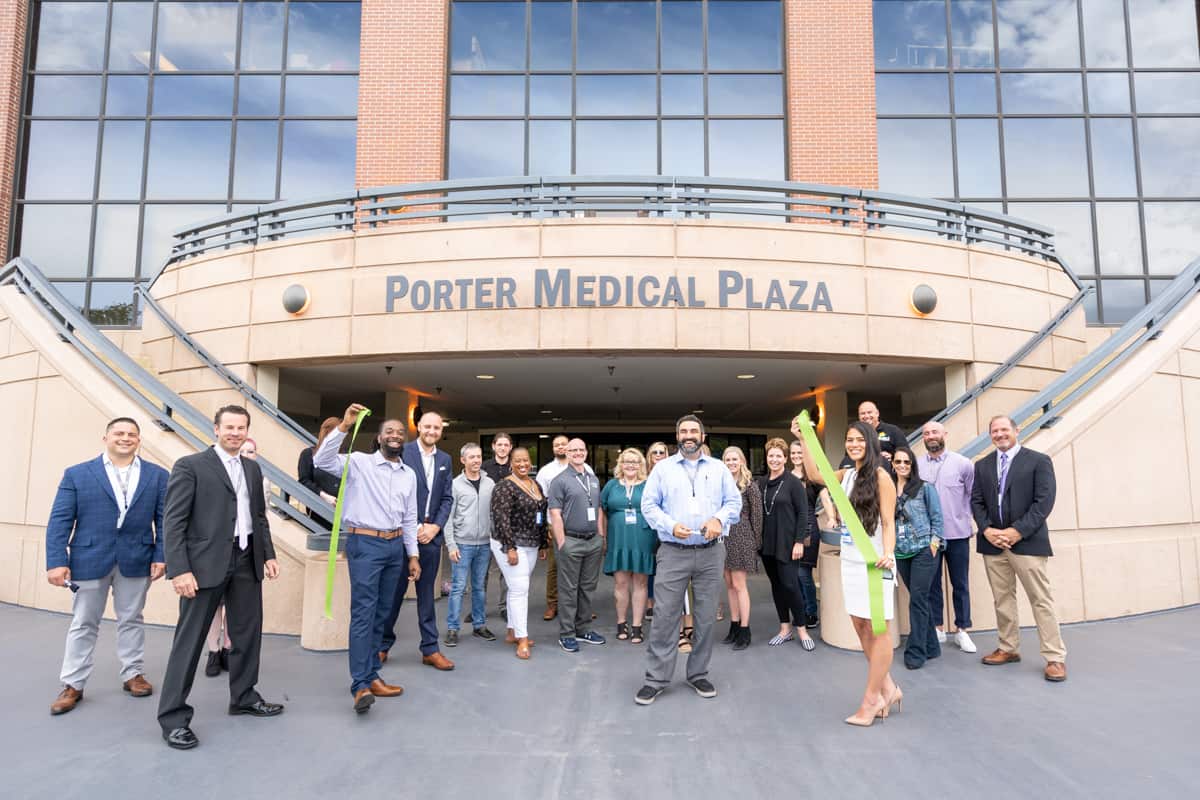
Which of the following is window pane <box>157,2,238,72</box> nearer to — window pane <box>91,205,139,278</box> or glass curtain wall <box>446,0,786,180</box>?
window pane <box>91,205,139,278</box>

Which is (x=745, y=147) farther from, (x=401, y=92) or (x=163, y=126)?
(x=163, y=126)

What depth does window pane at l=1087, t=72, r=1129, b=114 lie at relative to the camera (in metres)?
15.6

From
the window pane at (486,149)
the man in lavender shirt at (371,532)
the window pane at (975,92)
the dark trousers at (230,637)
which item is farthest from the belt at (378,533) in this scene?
the window pane at (975,92)

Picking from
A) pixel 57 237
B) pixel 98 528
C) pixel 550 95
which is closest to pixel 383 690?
pixel 98 528

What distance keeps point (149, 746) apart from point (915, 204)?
10508mm

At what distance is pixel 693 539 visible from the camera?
188 inches

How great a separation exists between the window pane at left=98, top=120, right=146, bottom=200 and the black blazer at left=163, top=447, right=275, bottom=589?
15121mm

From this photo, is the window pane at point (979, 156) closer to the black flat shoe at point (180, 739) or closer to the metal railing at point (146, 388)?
A: the metal railing at point (146, 388)

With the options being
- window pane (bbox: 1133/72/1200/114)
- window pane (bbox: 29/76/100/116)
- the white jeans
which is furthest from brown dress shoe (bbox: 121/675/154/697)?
window pane (bbox: 1133/72/1200/114)

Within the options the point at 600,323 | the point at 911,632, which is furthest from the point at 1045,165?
the point at 911,632

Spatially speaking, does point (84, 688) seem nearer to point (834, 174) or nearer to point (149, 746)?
point (149, 746)

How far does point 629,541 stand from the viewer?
623 cm

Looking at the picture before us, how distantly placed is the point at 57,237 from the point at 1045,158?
2243 cm

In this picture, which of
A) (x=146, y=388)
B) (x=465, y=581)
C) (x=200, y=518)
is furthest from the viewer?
(x=146, y=388)
